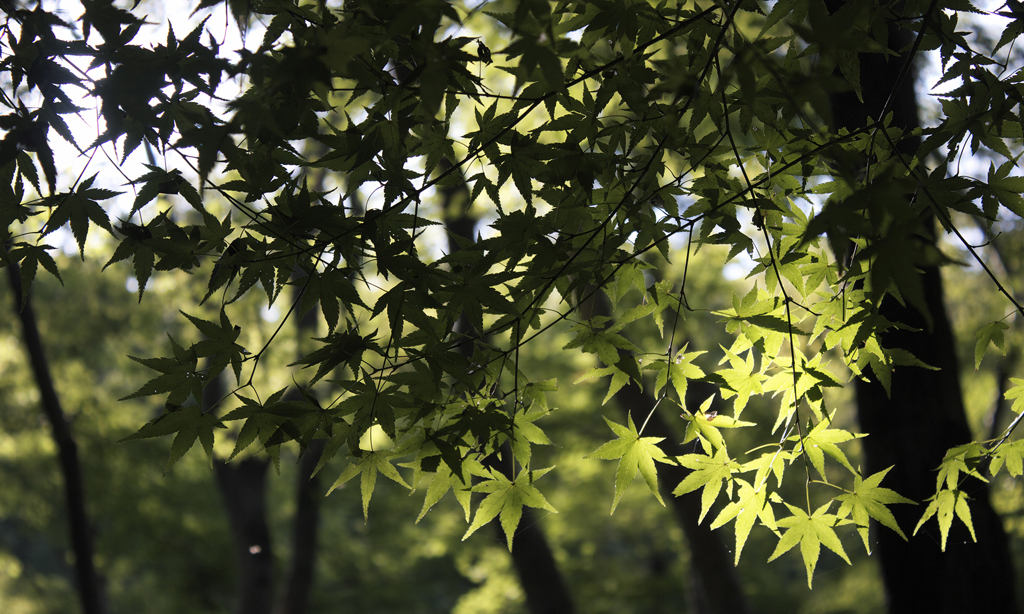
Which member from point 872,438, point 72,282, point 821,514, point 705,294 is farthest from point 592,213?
point 72,282

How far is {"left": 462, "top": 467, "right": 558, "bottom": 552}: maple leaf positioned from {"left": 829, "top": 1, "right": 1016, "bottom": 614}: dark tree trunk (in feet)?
6.62

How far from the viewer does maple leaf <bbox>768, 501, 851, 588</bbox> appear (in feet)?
5.20

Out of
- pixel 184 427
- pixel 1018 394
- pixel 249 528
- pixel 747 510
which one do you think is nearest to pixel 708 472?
pixel 747 510

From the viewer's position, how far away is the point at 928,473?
3.05 meters

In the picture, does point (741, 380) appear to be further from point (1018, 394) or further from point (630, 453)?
point (1018, 394)

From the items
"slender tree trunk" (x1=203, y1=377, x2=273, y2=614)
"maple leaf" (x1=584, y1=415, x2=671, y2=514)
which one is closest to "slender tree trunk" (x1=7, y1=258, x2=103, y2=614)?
"slender tree trunk" (x1=203, y1=377, x2=273, y2=614)

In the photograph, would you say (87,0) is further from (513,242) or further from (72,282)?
(72,282)

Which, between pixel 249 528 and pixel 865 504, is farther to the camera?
pixel 249 528

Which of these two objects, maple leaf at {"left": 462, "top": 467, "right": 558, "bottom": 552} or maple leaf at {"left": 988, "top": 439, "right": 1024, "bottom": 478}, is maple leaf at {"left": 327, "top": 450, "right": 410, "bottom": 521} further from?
maple leaf at {"left": 988, "top": 439, "right": 1024, "bottom": 478}

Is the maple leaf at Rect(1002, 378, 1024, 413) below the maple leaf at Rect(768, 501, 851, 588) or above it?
above

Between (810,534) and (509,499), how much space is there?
73 centimetres

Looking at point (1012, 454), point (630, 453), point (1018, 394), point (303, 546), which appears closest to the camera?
A: point (630, 453)

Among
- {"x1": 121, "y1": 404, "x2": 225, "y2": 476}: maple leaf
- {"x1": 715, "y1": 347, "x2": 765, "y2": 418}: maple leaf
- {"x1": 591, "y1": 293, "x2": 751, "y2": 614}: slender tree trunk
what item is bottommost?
{"x1": 591, "y1": 293, "x2": 751, "y2": 614}: slender tree trunk

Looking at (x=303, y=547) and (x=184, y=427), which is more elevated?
(x=303, y=547)
